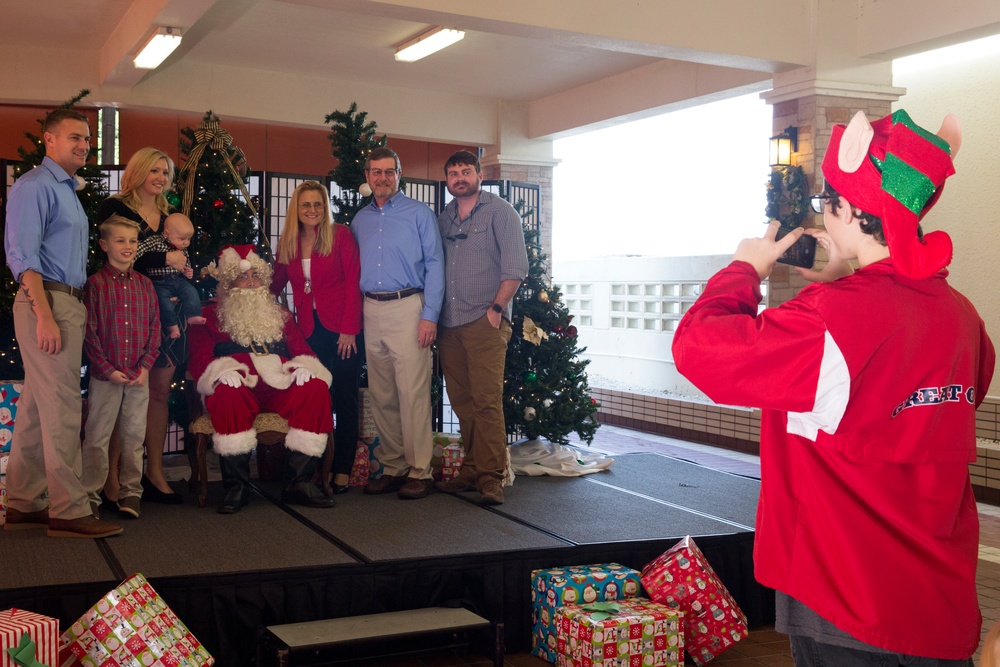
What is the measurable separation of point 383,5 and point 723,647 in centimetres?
360

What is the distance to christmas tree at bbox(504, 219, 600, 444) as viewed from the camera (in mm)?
5832

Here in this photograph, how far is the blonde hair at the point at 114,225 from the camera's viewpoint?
160 inches

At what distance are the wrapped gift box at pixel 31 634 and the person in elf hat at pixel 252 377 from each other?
168cm

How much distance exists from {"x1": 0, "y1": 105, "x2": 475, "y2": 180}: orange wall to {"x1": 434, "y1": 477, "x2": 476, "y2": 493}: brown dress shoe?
5.23 meters

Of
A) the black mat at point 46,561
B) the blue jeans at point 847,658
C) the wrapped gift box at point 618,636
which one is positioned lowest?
→ the wrapped gift box at point 618,636

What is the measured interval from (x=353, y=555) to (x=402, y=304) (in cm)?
157

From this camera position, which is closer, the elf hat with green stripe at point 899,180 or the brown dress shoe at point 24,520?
the elf hat with green stripe at point 899,180

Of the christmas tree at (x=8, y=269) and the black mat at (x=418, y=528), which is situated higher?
the christmas tree at (x=8, y=269)

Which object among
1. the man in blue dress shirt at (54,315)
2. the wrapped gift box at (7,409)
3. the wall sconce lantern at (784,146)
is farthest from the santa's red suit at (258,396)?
the wall sconce lantern at (784,146)

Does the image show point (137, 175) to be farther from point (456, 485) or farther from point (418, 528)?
point (456, 485)

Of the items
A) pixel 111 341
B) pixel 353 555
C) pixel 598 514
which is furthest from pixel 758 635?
pixel 111 341

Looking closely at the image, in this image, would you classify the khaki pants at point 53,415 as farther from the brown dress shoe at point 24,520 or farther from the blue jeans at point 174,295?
the blue jeans at point 174,295

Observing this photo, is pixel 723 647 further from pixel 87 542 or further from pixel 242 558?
pixel 87 542

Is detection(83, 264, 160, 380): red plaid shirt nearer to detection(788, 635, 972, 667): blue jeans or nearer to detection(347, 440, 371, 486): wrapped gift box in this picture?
detection(347, 440, 371, 486): wrapped gift box
